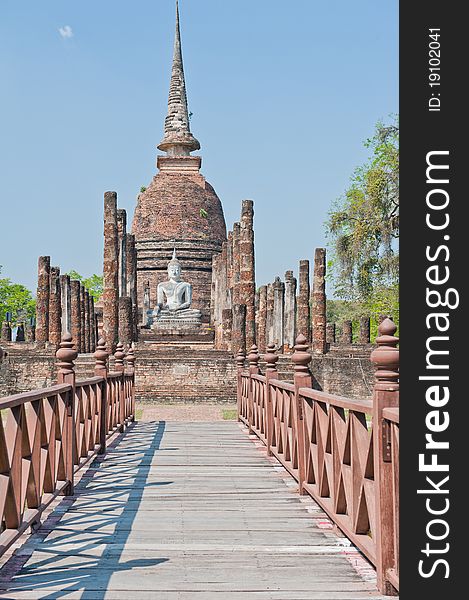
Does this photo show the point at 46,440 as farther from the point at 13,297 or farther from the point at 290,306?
the point at 13,297

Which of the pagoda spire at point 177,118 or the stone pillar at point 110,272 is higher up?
the pagoda spire at point 177,118

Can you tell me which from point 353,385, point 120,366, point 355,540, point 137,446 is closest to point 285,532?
point 355,540

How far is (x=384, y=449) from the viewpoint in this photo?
3801 millimetres

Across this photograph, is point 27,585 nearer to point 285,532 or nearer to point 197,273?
point 285,532

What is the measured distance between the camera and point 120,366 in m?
11.9

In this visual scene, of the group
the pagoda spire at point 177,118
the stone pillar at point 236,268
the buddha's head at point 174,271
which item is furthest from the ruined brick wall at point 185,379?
the pagoda spire at point 177,118

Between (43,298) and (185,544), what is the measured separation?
2513 cm

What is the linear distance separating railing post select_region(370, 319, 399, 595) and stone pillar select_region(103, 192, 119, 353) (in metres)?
19.4

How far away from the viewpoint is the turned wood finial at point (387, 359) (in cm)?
377

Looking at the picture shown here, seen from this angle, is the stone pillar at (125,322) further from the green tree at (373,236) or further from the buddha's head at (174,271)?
the buddha's head at (174,271)

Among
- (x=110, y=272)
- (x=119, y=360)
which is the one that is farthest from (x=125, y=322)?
(x=119, y=360)

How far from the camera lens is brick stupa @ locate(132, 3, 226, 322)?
1839 inches

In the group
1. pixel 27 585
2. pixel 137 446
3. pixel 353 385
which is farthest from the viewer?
pixel 353 385

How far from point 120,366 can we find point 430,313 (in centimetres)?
911
